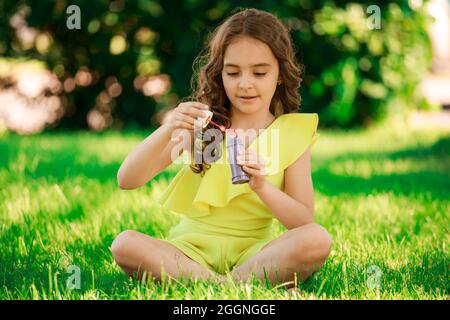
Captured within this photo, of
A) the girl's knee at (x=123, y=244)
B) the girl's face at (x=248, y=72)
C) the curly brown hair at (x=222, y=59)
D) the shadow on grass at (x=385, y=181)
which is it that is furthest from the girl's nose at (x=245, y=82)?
the shadow on grass at (x=385, y=181)

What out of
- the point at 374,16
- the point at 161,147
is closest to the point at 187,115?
the point at 161,147

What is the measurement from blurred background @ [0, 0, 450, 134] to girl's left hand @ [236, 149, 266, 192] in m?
4.63

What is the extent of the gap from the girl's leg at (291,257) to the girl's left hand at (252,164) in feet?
0.71

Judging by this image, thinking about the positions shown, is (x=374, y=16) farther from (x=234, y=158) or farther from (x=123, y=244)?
(x=123, y=244)

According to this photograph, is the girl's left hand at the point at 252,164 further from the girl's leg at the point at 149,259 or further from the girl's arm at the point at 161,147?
the girl's leg at the point at 149,259

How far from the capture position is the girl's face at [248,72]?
271 centimetres

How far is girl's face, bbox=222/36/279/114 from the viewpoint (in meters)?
2.71

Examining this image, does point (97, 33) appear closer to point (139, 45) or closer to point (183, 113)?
point (139, 45)

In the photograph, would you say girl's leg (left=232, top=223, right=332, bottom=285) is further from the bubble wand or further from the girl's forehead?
the girl's forehead

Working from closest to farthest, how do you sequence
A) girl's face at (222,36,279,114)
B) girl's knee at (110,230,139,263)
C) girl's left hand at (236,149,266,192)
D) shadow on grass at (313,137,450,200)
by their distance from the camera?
girl's left hand at (236,149,266,192)
girl's knee at (110,230,139,263)
girl's face at (222,36,279,114)
shadow on grass at (313,137,450,200)

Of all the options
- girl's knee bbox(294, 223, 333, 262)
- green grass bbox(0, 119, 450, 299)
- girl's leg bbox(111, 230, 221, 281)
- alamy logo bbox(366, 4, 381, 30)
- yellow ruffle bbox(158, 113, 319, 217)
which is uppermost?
alamy logo bbox(366, 4, 381, 30)

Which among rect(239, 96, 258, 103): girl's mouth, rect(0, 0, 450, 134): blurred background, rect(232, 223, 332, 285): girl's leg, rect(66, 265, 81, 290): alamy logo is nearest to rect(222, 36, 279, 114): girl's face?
rect(239, 96, 258, 103): girl's mouth

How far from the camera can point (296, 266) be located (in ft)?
8.40
